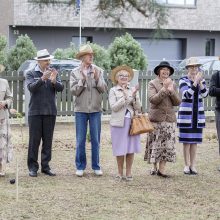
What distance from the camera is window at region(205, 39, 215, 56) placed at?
39.6m

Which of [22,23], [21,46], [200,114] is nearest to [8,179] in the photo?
[200,114]

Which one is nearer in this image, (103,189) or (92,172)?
(103,189)

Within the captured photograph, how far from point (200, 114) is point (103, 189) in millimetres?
2128

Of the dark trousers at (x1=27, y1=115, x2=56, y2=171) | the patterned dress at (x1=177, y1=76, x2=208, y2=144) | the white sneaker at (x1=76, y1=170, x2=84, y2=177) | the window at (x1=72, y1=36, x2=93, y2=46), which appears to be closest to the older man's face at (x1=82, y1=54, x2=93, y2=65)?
the dark trousers at (x1=27, y1=115, x2=56, y2=171)

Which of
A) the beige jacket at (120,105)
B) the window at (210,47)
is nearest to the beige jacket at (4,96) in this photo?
the beige jacket at (120,105)

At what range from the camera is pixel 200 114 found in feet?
30.9

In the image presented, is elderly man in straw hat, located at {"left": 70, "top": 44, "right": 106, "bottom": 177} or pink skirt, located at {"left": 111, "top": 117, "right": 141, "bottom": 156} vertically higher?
elderly man in straw hat, located at {"left": 70, "top": 44, "right": 106, "bottom": 177}

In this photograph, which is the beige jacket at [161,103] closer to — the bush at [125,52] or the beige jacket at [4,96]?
the beige jacket at [4,96]

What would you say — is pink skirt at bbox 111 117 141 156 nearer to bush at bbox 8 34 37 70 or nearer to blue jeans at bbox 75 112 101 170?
blue jeans at bbox 75 112 101 170

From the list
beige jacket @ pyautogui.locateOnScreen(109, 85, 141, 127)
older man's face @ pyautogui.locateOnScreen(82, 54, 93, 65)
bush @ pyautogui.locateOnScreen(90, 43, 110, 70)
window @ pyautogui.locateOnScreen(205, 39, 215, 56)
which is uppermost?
window @ pyautogui.locateOnScreen(205, 39, 215, 56)

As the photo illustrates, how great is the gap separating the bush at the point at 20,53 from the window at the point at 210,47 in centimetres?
1586

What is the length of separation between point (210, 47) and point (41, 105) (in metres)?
32.0

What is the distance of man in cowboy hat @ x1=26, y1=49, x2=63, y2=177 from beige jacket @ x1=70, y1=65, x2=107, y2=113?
0.24 m

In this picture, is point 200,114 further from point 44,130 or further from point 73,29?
point 73,29
